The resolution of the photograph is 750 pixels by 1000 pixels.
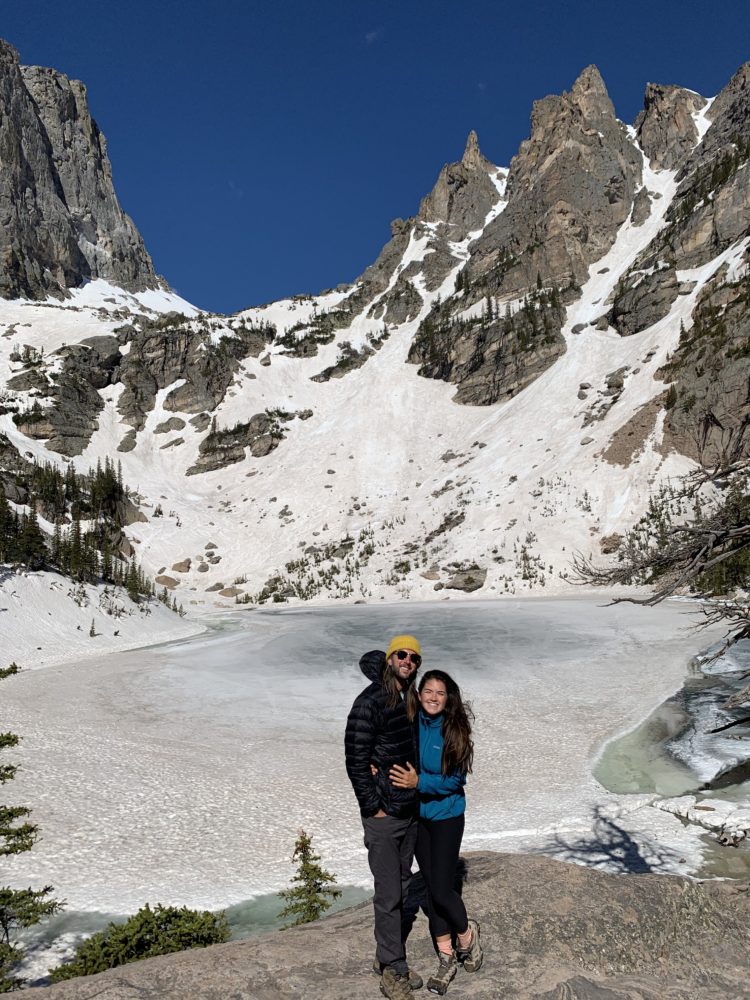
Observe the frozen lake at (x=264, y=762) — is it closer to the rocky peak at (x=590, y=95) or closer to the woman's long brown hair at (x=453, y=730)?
the woman's long brown hair at (x=453, y=730)

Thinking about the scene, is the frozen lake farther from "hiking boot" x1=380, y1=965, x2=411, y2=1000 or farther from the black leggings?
"hiking boot" x1=380, y1=965, x2=411, y2=1000

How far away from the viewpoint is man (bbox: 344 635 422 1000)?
343 cm

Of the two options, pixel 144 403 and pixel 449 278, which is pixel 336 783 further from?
pixel 449 278

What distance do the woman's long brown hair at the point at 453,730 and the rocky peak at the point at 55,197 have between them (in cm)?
12167

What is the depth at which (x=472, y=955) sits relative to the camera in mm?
3273

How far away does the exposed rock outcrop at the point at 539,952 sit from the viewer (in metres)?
2.95

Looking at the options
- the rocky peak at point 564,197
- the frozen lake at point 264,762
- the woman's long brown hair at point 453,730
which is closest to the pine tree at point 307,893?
the frozen lake at point 264,762

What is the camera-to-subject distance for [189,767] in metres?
8.59

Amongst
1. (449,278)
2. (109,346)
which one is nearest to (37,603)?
(109,346)

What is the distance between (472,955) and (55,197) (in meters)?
160

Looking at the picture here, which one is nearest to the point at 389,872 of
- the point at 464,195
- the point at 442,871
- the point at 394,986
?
the point at 442,871

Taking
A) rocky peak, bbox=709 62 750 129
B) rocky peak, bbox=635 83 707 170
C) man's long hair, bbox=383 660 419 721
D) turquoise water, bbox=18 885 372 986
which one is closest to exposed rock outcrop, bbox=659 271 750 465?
turquoise water, bbox=18 885 372 986

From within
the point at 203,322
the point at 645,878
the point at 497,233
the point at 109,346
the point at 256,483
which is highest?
the point at 497,233

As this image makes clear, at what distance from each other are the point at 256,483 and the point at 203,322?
40436mm
